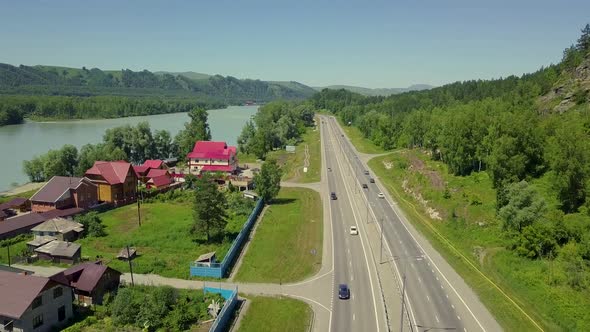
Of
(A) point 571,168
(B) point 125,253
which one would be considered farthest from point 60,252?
(A) point 571,168

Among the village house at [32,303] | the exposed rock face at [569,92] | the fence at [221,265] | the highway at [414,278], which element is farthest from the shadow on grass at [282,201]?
the exposed rock face at [569,92]

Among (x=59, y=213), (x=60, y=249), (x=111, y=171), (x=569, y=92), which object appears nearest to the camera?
(x=60, y=249)

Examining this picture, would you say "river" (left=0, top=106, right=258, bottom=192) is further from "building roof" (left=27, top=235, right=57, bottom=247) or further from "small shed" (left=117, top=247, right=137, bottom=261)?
"small shed" (left=117, top=247, right=137, bottom=261)

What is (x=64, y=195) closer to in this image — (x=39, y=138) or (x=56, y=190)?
(x=56, y=190)

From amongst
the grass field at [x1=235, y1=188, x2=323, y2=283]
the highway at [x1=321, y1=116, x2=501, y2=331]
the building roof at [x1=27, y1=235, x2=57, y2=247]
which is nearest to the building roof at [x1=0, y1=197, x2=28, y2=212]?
the building roof at [x1=27, y1=235, x2=57, y2=247]

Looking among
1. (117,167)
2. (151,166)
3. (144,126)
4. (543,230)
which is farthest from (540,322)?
(144,126)

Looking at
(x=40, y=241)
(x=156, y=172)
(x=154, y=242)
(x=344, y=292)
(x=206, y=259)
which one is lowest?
(x=154, y=242)

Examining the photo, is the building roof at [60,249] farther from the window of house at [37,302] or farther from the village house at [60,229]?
the window of house at [37,302]
